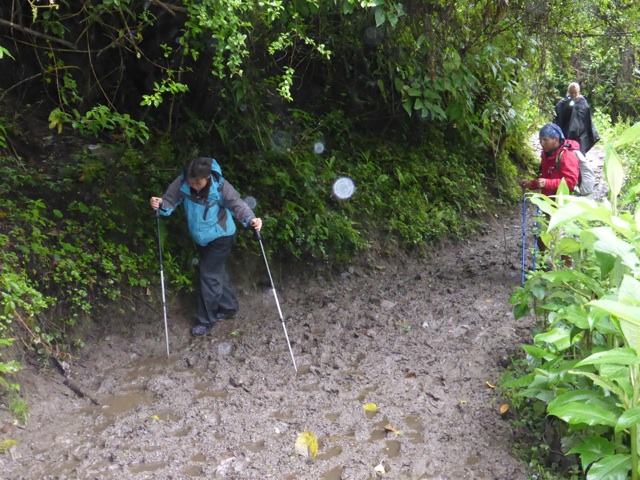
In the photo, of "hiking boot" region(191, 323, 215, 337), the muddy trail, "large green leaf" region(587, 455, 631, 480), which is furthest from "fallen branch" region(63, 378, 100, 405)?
"large green leaf" region(587, 455, 631, 480)

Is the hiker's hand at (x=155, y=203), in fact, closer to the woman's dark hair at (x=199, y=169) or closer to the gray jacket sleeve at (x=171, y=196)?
the gray jacket sleeve at (x=171, y=196)

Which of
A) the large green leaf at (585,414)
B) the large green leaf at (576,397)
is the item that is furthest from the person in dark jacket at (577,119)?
the large green leaf at (585,414)

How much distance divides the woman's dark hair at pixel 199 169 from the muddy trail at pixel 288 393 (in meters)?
1.63

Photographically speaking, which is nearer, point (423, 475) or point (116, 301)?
point (423, 475)

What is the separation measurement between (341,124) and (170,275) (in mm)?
4700

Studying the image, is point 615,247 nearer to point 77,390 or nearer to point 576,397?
point 576,397

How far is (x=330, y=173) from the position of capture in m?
9.34

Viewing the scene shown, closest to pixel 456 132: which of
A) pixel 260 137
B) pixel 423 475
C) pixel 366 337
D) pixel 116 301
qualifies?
pixel 260 137

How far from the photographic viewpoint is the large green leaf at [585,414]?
134 inches

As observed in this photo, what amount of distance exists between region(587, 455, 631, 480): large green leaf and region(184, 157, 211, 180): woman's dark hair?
13.9 ft

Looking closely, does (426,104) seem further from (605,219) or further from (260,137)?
(605,219)

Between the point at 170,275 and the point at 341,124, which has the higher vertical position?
the point at 341,124

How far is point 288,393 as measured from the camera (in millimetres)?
5523

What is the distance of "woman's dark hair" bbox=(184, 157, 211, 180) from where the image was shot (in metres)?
5.98
